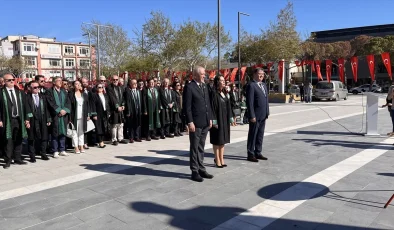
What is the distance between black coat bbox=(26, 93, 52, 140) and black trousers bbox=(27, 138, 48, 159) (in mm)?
126

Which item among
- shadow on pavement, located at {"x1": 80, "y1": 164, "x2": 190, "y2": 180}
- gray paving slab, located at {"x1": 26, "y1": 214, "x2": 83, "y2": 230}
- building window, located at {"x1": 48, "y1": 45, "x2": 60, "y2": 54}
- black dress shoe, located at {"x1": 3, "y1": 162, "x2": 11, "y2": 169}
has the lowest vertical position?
gray paving slab, located at {"x1": 26, "y1": 214, "x2": 83, "y2": 230}

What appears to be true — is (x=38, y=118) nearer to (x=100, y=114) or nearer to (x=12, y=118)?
(x=12, y=118)

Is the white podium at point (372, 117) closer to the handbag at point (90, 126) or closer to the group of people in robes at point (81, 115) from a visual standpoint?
the group of people in robes at point (81, 115)

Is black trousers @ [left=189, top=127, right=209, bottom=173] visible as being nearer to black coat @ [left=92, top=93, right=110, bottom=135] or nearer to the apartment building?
black coat @ [left=92, top=93, right=110, bottom=135]

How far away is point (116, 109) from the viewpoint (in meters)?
8.37

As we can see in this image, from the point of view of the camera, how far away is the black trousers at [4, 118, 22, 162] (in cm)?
639

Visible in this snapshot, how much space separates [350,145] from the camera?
7965 millimetres

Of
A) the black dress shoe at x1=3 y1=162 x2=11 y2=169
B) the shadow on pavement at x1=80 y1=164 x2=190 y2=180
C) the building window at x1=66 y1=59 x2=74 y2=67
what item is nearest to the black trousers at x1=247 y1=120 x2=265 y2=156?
the shadow on pavement at x1=80 y1=164 x2=190 y2=180

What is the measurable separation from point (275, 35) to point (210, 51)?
23.9 feet

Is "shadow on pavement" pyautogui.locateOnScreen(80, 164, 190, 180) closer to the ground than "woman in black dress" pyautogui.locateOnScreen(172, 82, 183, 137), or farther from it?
closer to the ground

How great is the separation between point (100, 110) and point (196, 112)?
155 inches

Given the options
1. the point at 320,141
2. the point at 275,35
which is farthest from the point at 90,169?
the point at 275,35

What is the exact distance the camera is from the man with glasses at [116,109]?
8.40 m

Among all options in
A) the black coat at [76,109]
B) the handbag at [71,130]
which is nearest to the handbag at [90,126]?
the black coat at [76,109]
